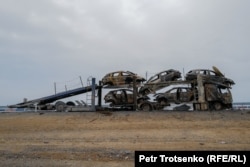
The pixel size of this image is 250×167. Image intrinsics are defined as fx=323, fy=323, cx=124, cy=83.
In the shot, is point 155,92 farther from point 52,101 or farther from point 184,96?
point 52,101

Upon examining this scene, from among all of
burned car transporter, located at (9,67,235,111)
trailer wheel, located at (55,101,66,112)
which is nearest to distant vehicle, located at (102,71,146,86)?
burned car transporter, located at (9,67,235,111)

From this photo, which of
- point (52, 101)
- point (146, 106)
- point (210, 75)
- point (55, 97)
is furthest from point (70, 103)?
point (210, 75)

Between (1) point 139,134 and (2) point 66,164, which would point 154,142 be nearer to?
(1) point 139,134

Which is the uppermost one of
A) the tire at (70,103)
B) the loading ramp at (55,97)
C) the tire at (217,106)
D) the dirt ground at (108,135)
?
the loading ramp at (55,97)

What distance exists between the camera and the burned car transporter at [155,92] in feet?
80.5

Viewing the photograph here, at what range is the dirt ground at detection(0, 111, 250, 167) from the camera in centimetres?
1090

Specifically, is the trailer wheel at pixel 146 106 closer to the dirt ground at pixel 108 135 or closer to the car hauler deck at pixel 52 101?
the dirt ground at pixel 108 135

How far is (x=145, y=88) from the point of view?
87.0ft

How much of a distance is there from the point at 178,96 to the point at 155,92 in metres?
2.06

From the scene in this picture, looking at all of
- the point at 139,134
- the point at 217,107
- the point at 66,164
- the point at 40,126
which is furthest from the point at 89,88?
the point at 66,164

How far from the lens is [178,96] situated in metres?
25.0

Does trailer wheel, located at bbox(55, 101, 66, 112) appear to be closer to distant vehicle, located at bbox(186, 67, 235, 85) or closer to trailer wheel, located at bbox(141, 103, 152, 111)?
trailer wheel, located at bbox(141, 103, 152, 111)

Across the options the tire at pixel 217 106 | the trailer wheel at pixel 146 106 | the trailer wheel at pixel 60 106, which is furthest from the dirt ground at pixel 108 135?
the tire at pixel 217 106

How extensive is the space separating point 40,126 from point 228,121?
1095cm
